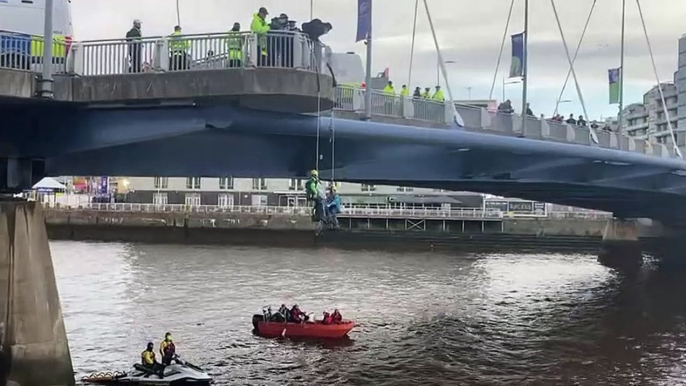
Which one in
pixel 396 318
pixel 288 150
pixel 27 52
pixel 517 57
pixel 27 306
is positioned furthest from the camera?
pixel 396 318

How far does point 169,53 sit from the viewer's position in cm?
1909

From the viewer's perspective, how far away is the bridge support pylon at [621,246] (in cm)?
6862

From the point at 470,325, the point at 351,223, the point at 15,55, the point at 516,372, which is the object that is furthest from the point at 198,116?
the point at 351,223

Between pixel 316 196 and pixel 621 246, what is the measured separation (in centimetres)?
5423

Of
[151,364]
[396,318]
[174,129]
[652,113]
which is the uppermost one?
[652,113]

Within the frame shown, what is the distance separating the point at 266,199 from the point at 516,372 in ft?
277

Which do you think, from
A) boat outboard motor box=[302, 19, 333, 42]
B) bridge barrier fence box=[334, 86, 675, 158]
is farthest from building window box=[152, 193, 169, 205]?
boat outboard motor box=[302, 19, 333, 42]

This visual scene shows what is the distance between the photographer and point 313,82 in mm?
19000

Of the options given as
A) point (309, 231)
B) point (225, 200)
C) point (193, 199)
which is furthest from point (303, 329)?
point (193, 199)

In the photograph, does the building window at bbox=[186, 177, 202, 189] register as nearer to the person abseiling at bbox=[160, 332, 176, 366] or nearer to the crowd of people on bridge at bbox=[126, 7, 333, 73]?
the person abseiling at bbox=[160, 332, 176, 366]

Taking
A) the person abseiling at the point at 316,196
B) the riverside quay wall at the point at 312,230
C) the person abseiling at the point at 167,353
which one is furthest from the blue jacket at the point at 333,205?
the riverside quay wall at the point at 312,230

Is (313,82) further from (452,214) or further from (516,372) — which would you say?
(452,214)

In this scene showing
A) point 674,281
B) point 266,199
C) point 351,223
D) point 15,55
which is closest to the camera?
point 15,55

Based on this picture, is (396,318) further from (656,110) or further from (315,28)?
(656,110)
